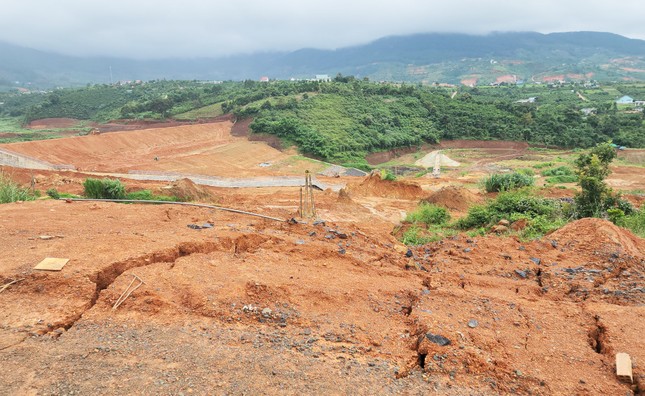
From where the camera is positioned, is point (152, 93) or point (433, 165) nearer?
point (433, 165)

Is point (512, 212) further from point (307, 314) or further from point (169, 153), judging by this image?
point (169, 153)

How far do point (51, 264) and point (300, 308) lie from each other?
3.72 m

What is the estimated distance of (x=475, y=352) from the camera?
16.6 feet

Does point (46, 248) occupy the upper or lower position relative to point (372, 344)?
upper

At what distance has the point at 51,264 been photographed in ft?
21.1

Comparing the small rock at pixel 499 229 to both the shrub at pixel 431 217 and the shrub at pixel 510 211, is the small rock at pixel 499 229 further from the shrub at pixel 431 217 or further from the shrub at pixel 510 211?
the shrub at pixel 431 217

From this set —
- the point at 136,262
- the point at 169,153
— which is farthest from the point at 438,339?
the point at 169,153

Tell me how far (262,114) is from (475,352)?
1666 inches

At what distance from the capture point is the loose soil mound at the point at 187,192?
16.6 meters

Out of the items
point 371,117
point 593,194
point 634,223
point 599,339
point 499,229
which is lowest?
point 499,229

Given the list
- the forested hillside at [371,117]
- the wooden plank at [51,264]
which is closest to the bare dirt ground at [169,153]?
the forested hillside at [371,117]

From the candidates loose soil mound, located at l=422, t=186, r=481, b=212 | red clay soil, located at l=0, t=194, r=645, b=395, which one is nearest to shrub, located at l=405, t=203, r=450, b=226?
loose soil mound, located at l=422, t=186, r=481, b=212

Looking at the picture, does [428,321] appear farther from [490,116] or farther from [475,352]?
[490,116]

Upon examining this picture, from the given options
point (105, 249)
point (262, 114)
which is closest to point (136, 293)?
point (105, 249)
